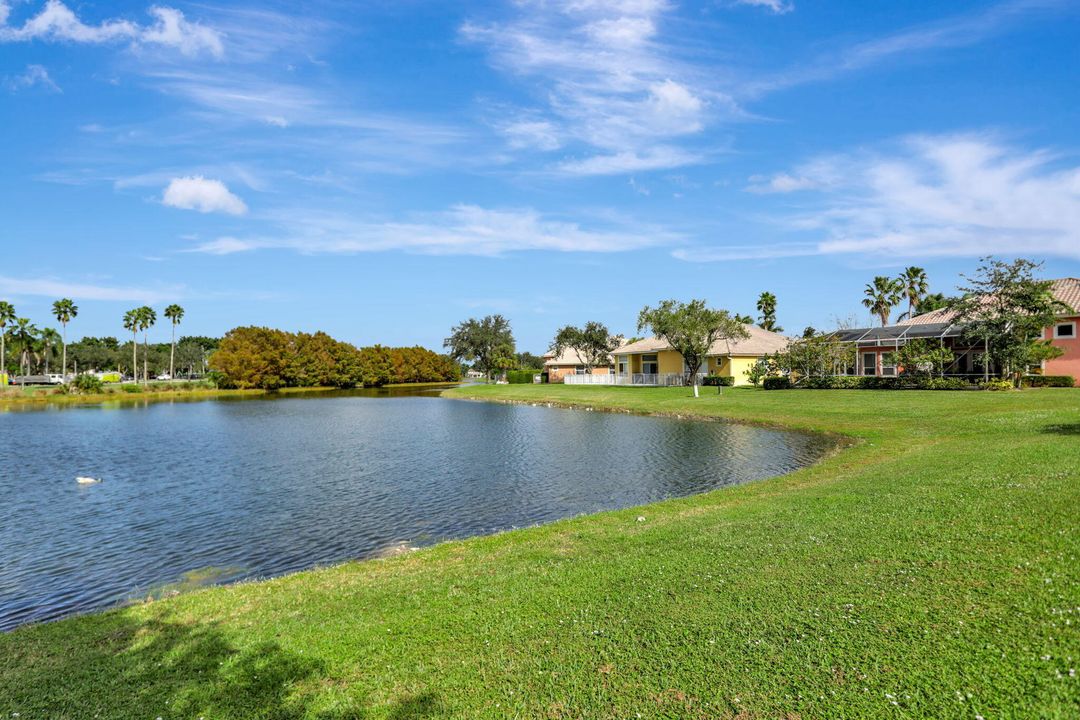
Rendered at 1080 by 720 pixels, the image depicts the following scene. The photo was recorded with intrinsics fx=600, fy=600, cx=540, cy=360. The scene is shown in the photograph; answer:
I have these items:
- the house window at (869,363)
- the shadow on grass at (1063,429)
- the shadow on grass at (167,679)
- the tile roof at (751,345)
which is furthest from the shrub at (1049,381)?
the shadow on grass at (167,679)

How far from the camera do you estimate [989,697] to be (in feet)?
15.1

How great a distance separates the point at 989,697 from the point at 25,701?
8.34m

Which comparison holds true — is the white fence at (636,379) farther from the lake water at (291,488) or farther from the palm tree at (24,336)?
the palm tree at (24,336)

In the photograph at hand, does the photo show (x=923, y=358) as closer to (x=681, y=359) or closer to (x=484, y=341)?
(x=681, y=359)

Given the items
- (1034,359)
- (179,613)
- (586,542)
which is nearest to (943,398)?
(1034,359)

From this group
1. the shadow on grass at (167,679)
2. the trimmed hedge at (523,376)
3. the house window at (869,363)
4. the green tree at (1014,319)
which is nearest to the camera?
the shadow on grass at (167,679)

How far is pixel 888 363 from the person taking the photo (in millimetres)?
45656

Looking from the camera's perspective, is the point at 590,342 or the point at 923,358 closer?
the point at 923,358

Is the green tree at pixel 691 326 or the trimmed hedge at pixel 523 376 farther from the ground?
the green tree at pixel 691 326

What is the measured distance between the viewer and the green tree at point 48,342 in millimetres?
119656

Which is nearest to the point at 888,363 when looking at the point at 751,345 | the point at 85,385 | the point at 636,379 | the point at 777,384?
the point at 777,384

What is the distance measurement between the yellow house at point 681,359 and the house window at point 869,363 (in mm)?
8002

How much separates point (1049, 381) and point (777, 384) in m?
16.5

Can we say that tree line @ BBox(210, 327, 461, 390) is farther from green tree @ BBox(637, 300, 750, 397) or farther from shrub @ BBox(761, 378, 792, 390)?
shrub @ BBox(761, 378, 792, 390)
